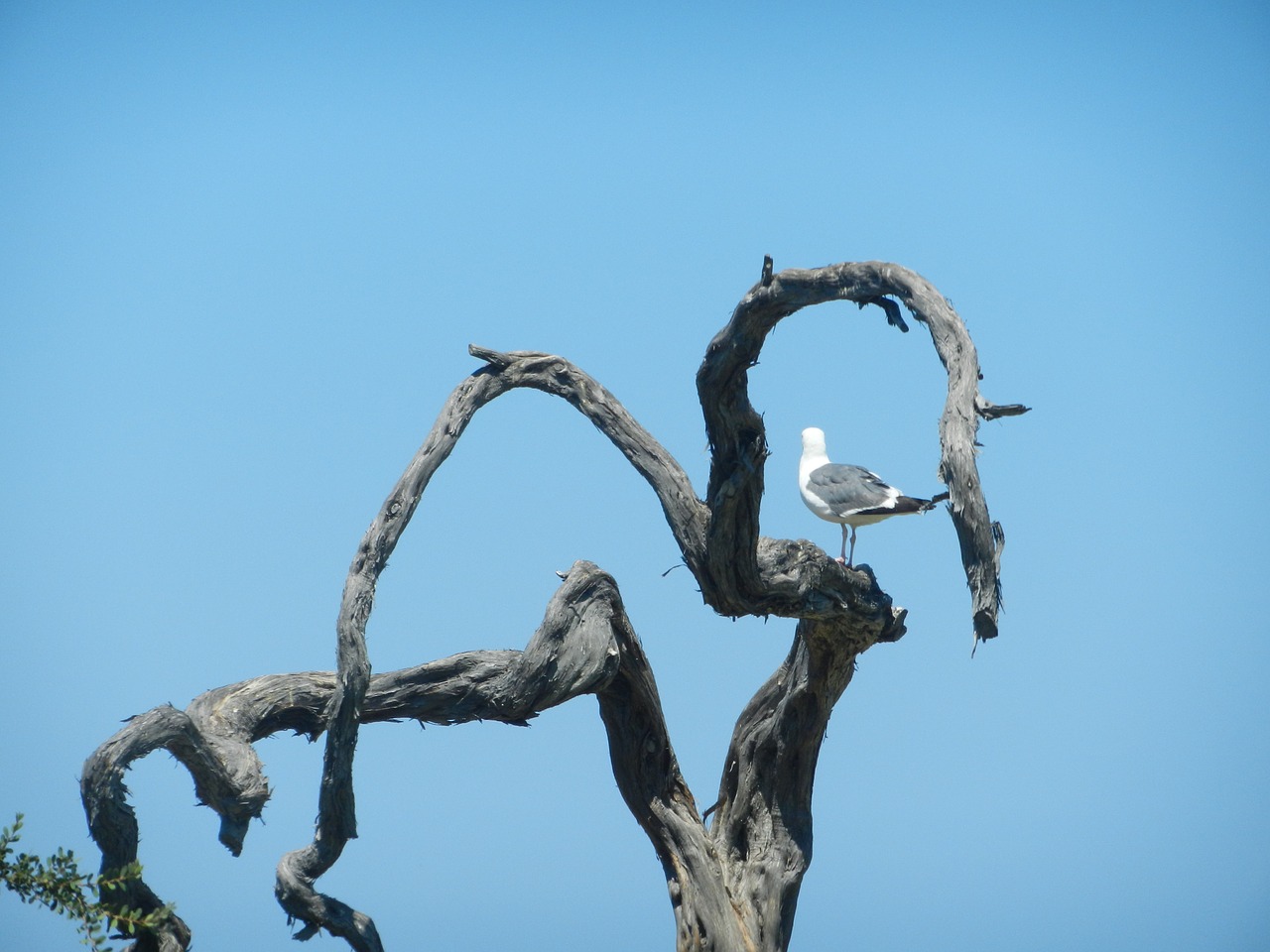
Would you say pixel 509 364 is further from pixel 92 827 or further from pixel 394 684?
pixel 92 827

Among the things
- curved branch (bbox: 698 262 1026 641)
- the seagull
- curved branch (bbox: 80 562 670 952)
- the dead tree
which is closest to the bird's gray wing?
the seagull

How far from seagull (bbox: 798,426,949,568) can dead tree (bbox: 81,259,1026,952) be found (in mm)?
513

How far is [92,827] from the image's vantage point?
5.72 m

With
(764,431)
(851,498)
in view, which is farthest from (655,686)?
(764,431)

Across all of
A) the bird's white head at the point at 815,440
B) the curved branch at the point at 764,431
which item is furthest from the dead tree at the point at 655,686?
the bird's white head at the point at 815,440

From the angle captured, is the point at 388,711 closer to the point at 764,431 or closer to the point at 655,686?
the point at 655,686

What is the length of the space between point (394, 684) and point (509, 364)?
1789 mm

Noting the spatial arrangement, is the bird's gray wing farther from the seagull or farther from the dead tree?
the dead tree

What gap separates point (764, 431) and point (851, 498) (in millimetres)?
1558

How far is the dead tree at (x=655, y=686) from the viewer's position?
18.7 feet

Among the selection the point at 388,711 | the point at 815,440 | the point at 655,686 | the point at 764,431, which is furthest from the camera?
the point at 815,440

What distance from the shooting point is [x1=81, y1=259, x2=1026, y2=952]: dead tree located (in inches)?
225

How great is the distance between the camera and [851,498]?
803 centimetres

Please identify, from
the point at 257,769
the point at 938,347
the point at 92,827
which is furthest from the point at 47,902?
the point at 938,347
